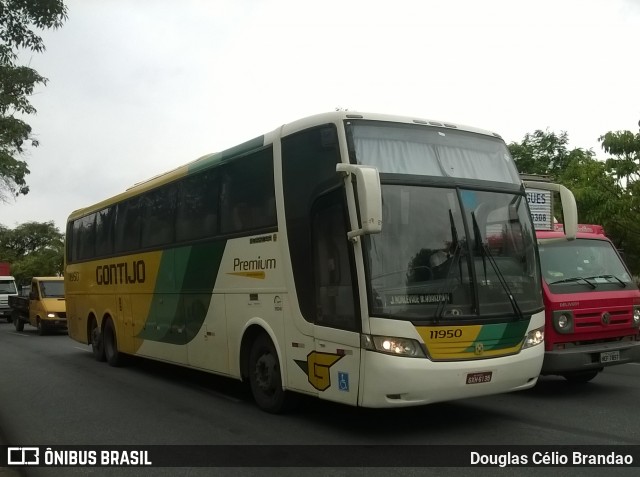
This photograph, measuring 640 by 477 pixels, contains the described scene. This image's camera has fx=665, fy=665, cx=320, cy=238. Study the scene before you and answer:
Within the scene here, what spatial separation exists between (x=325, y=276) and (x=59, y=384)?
6425 millimetres

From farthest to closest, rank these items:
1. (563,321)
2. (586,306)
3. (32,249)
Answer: (32,249) < (586,306) < (563,321)

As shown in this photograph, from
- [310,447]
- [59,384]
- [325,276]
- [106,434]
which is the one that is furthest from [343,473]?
[59,384]

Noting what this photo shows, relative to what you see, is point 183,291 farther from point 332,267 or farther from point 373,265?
point 373,265

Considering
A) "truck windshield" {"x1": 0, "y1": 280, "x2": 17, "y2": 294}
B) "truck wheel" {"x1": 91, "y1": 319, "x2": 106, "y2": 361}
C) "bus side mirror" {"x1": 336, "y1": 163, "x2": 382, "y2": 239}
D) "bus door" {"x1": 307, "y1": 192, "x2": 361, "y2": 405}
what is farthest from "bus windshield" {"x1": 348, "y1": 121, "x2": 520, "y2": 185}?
"truck windshield" {"x1": 0, "y1": 280, "x2": 17, "y2": 294}

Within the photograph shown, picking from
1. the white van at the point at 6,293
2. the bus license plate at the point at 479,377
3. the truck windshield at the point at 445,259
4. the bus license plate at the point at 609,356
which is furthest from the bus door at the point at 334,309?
the white van at the point at 6,293

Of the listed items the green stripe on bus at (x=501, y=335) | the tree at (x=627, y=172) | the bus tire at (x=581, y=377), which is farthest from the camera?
the tree at (x=627, y=172)

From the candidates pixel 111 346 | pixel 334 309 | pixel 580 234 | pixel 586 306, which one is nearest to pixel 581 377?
pixel 586 306

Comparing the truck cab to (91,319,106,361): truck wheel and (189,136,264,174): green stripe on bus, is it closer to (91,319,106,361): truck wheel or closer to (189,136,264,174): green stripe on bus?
(91,319,106,361): truck wheel

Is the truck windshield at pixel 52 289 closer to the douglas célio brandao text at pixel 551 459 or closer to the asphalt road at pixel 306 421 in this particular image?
the asphalt road at pixel 306 421

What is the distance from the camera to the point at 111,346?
→ 13445mm

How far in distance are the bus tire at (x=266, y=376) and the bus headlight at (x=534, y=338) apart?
8.81 feet

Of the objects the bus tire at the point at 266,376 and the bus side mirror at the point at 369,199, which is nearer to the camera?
the bus side mirror at the point at 369,199

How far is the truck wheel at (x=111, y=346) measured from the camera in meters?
13.1

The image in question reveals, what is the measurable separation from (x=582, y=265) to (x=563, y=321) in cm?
115
